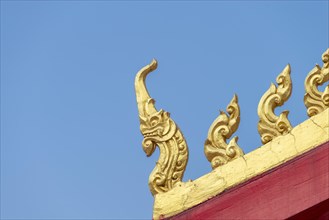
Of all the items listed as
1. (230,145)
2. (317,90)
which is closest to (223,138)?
(230,145)

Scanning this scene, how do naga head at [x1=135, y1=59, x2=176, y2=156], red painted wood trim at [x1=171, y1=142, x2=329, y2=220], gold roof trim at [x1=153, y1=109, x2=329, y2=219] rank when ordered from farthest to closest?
naga head at [x1=135, y1=59, x2=176, y2=156], gold roof trim at [x1=153, y1=109, x2=329, y2=219], red painted wood trim at [x1=171, y1=142, x2=329, y2=220]

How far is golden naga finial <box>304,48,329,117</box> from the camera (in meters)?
7.16

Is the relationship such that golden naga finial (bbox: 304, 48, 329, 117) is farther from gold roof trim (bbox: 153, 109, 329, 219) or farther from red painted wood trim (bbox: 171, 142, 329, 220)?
red painted wood trim (bbox: 171, 142, 329, 220)

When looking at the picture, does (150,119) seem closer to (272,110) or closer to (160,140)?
(160,140)

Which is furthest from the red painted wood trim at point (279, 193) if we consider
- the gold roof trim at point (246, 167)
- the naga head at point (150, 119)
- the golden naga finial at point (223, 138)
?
the naga head at point (150, 119)

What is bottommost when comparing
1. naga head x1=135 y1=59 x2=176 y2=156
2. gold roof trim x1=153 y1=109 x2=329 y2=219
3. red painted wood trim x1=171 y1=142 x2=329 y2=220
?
red painted wood trim x1=171 y1=142 x2=329 y2=220

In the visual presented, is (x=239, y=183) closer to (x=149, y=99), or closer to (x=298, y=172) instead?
(x=298, y=172)

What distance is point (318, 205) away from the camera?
6.84 meters

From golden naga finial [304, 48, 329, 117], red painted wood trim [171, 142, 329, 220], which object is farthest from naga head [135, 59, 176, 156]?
golden naga finial [304, 48, 329, 117]

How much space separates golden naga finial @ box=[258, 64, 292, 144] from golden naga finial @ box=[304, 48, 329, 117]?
0.14 metres

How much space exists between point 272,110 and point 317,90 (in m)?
0.28

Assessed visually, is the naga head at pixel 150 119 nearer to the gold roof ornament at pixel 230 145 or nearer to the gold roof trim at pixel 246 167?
the gold roof ornament at pixel 230 145

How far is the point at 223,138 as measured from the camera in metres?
7.35

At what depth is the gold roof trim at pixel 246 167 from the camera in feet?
23.1
